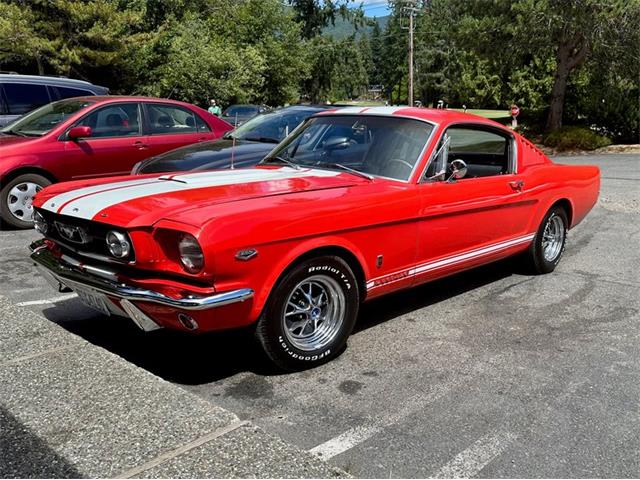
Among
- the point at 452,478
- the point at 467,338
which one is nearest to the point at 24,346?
the point at 452,478

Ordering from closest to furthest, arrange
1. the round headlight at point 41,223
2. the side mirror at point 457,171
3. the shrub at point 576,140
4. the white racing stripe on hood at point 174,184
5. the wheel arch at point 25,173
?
1. the white racing stripe on hood at point 174,184
2. the round headlight at point 41,223
3. the side mirror at point 457,171
4. the wheel arch at point 25,173
5. the shrub at point 576,140

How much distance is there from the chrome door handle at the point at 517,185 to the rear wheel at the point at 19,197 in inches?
222

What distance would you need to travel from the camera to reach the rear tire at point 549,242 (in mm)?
5781

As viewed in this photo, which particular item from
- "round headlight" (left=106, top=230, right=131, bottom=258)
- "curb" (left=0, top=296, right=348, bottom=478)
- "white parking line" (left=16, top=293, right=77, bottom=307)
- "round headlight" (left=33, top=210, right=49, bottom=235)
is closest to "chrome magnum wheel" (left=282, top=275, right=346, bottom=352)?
"curb" (left=0, top=296, right=348, bottom=478)

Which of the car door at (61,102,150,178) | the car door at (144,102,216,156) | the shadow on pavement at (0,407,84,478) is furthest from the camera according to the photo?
the car door at (144,102,216,156)

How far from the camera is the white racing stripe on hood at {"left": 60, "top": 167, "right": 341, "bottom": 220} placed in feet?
11.8

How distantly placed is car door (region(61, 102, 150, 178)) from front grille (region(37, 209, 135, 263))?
4.22m

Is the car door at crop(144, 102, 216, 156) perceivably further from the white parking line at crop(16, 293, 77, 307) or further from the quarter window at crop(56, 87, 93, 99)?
the white parking line at crop(16, 293, 77, 307)

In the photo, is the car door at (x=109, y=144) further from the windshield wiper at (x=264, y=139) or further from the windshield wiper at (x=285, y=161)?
the windshield wiper at (x=285, y=161)

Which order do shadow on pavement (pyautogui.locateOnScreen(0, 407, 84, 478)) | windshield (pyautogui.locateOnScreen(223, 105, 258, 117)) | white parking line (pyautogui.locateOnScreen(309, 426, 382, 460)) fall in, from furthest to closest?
windshield (pyautogui.locateOnScreen(223, 105, 258, 117)) < white parking line (pyautogui.locateOnScreen(309, 426, 382, 460)) < shadow on pavement (pyautogui.locateOnScreen(0, 407, 84, 478))

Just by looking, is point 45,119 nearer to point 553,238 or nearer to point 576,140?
point 553,238

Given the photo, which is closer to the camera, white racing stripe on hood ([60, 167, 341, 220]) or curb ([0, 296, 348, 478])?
curb ([0, 296, 348, 478])

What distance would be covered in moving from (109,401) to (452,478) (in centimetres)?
166

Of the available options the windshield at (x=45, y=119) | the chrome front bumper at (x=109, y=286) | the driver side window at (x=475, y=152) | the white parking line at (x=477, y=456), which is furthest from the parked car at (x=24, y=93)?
the white parking line at (x=477, y=456)
